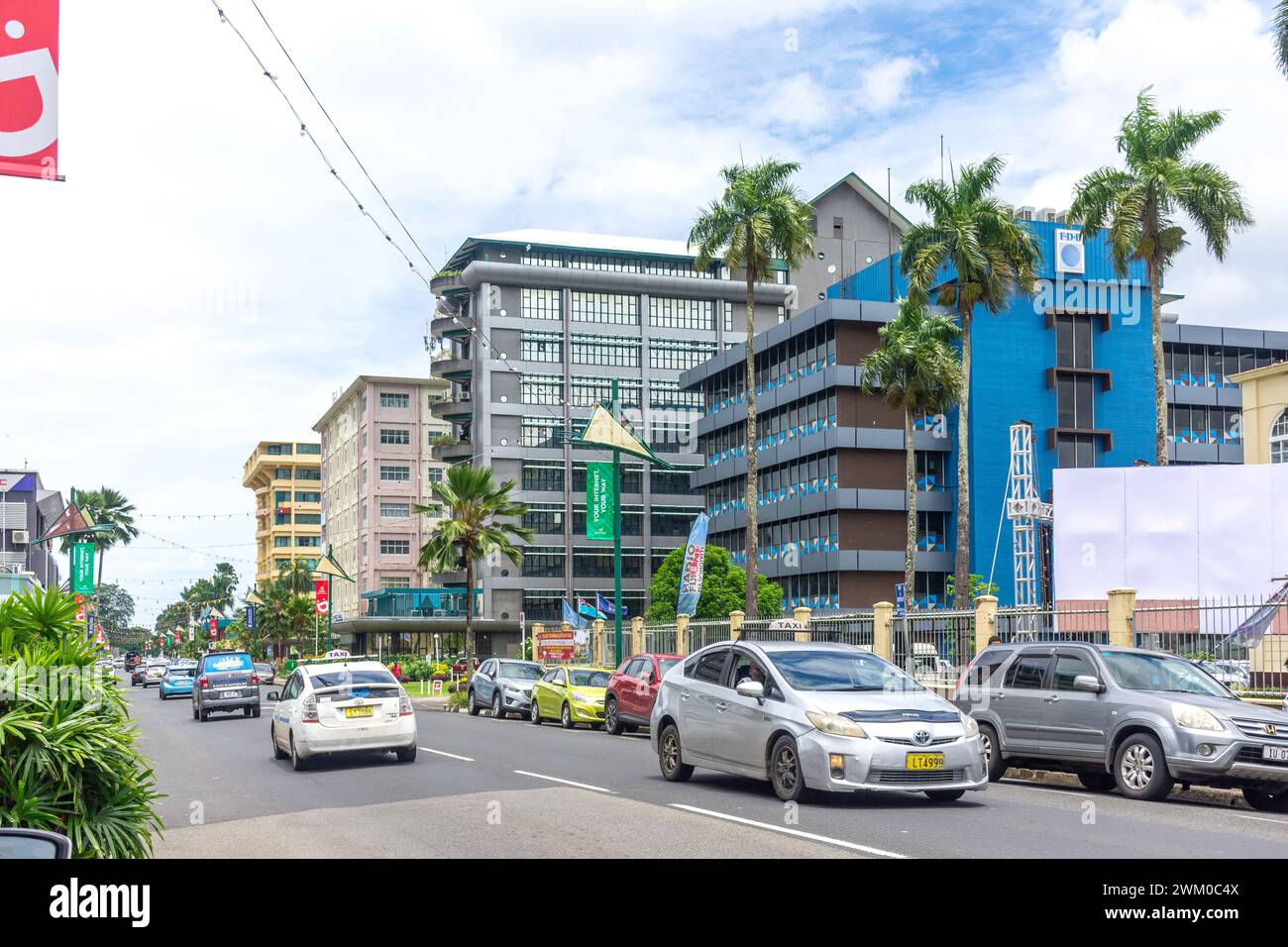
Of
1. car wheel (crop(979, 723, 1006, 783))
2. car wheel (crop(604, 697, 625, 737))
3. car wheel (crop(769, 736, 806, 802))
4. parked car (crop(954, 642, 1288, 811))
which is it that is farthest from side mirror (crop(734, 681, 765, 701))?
car wheel (crop(604, 697, 625, 737))

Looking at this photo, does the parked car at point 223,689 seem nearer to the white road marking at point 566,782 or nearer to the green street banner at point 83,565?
the green street banner at point 83,565

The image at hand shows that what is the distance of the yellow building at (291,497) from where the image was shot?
471 ft

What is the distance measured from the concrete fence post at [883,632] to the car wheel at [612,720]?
212 inches

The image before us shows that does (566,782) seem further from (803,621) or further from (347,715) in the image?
(803,621)

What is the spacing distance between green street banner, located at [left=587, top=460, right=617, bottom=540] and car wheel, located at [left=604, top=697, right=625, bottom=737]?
557 inches

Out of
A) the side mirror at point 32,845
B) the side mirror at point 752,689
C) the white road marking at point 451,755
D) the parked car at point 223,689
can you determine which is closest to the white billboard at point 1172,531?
the white road marking at point 451,755

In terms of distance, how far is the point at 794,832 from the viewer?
10.8 metres

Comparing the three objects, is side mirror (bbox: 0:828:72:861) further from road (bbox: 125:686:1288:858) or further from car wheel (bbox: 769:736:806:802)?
car wheel (bbox: 769:736:806:802)

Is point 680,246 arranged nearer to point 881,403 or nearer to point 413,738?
point 881,403

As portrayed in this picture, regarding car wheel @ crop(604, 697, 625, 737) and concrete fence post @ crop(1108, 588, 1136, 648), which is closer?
concrete fence post @ crop(1108, 588, 1136, 648)

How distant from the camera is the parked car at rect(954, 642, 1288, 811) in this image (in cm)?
1334

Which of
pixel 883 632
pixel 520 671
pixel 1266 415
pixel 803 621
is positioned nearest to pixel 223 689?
pixel 520 671

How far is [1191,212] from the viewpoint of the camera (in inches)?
1574
